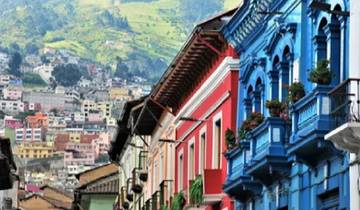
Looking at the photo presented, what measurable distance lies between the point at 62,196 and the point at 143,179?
4092 inches

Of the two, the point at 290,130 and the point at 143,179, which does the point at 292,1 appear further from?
the point at 143,179

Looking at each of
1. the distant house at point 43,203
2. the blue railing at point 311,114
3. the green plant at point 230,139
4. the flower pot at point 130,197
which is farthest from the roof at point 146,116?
the distant house at point 43,203

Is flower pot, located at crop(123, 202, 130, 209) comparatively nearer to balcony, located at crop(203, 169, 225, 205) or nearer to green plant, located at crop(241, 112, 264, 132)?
balcony, located at crop(203, 169, 225, 205)

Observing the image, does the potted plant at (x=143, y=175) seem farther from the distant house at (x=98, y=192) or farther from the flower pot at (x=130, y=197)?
the distant house at (x=98, y=192)

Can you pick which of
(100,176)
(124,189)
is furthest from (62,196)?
(124,189)

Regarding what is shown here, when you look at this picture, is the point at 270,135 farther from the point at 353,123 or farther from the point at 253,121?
the point at 353,123

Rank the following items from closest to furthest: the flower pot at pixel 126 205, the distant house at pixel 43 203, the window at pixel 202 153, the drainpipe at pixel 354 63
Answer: the drainpipe at pixel 354 63 → the window at pixel 202 153 → the flower pot at pixel 126 205 → the distant house at pixel 43 203

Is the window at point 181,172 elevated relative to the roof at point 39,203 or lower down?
lower down

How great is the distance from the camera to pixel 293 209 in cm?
3128

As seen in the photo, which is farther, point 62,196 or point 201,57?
point 62,196

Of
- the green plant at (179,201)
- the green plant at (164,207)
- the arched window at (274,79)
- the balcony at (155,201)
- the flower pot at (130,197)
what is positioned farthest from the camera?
the flower pot at (130,197)

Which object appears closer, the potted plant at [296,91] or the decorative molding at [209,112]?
the potted plant at [296,91]

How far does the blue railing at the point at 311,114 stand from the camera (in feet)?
88.4

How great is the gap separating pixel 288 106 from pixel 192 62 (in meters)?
15.1
